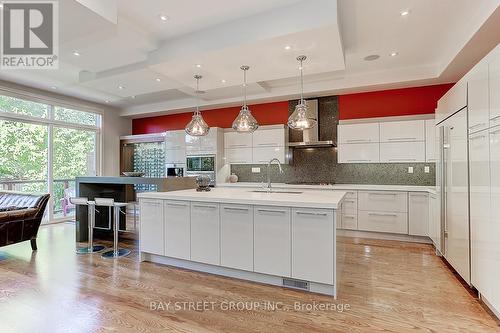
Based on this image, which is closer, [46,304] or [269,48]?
[46,304]

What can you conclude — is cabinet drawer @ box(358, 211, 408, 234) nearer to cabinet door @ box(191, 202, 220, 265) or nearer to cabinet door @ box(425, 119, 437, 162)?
cabinet door @ box(425, 119, 437, 162)

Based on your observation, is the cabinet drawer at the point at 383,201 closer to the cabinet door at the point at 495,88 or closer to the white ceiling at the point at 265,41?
the white ceiling at the point at 265,41

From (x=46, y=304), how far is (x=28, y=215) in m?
2.16

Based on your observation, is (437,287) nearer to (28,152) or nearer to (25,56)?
(25,56)

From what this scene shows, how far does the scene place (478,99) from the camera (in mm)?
2326

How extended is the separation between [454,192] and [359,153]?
2030 millimetres

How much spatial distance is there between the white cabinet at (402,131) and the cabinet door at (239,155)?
104 inches

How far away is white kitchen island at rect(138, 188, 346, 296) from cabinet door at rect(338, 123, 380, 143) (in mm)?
2410

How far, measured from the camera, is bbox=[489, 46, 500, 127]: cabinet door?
1989 millimetres

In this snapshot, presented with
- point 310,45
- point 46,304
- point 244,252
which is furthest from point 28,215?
point 310,45

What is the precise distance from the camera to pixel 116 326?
2.01 meters

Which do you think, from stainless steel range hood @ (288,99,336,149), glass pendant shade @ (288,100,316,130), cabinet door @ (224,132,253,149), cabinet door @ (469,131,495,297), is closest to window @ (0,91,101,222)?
cabinet door @ (224,132,253,149)

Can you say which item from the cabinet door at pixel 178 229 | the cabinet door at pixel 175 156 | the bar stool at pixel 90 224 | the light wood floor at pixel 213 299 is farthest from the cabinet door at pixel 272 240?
the cabinet door at pixel 175 156

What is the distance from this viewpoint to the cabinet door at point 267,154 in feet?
17.7
